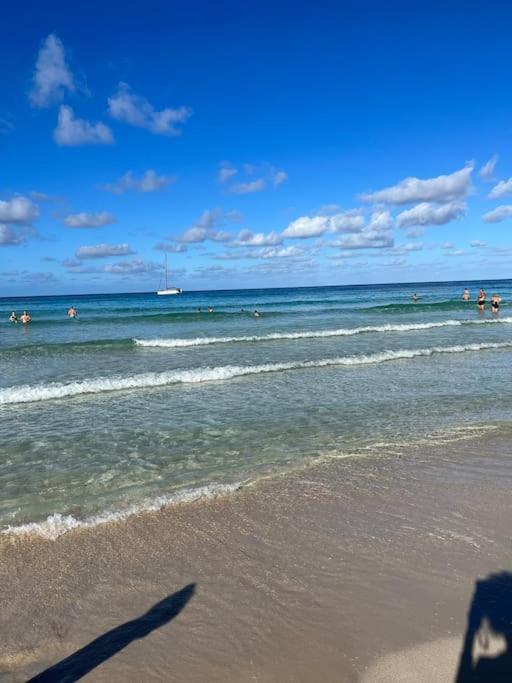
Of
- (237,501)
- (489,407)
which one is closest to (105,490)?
(237,501)

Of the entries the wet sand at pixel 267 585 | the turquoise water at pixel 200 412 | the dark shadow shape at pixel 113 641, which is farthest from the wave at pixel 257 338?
the dark shadow shape at pixel 113 641

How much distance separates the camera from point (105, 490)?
7.09 m

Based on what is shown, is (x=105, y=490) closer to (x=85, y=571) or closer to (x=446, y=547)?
(x=85, y=571)

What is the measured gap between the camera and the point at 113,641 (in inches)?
157

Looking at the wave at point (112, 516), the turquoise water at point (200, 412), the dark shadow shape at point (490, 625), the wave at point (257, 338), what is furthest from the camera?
the wave at point (257, 338)

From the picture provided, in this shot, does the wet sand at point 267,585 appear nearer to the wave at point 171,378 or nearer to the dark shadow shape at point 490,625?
the dark shadow shape at point 490,625

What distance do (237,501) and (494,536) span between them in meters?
3.18

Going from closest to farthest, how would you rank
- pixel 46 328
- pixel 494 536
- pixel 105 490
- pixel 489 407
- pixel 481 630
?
pixel 481 630 < pixel 494 536 < pixel 105 490 < pixel 489 407 < pixel 46 328

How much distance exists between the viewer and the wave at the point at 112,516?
5832 millimetres

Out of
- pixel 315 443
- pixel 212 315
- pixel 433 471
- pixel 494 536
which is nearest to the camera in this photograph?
pixel 494 536

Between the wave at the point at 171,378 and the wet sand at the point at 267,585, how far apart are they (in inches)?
345

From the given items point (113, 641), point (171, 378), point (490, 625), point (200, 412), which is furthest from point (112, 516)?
point (171, 378)

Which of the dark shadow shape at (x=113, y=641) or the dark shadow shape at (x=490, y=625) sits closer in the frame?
the dark shadow shape at (x=490, y=625)

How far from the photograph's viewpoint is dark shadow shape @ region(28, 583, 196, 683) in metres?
3.65
